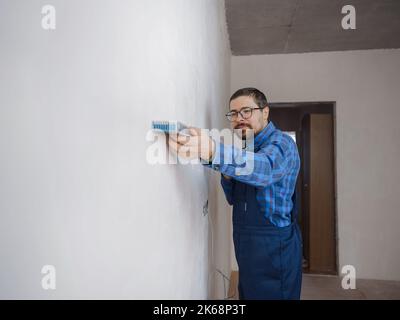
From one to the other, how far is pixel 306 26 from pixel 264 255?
211 cm

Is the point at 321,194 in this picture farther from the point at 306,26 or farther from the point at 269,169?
the point at 269,169

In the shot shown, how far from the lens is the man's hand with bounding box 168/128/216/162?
686 millimetres

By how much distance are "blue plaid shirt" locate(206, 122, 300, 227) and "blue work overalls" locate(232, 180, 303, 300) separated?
0.05 m

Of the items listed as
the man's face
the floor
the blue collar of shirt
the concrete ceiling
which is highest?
the concrete ceiling

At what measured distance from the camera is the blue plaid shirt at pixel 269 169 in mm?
810

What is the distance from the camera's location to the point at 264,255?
1.25 m

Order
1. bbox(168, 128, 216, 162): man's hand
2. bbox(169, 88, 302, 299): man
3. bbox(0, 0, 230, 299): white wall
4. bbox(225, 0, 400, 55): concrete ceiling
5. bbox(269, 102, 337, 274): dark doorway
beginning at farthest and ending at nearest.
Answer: bbox(269, 102, 337, 274): dark doorway → bbox(225, 0, 400, 55): concrete ceiling → bbox(169, 88, 302, 299): man → bbox(168, 128, 216, 162): man's hand → bbox(0, 0, 230, 299): white wall

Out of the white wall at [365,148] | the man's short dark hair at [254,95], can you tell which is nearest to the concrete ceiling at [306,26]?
the white wall at [365,148]

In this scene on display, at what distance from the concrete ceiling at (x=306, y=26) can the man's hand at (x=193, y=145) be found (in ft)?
6.03

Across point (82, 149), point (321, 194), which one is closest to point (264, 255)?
point (82, 149)

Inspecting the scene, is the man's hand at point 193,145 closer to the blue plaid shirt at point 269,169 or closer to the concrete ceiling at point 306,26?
the blue plaid shirt at point 269,169

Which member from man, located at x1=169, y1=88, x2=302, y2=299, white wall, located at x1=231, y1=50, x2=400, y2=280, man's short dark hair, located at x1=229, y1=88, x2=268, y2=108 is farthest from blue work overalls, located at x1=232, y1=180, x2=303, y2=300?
white wall, located at x1=231, y1=50, x2=400, y2=280

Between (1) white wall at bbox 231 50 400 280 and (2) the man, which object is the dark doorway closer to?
(1) white wall at bbox 231 50 400 280
